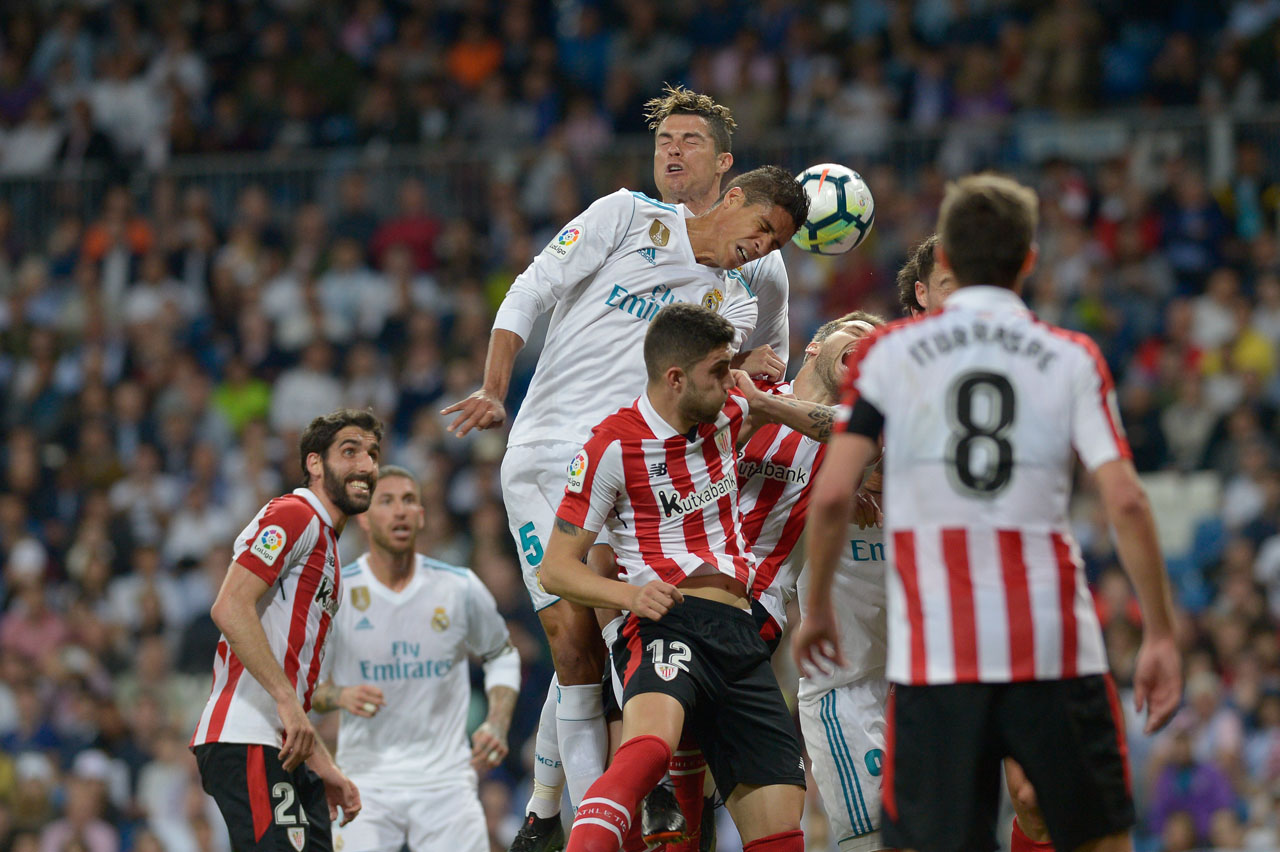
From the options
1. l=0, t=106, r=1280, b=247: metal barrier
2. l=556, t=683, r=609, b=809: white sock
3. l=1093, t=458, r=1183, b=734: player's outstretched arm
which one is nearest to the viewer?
l=1093, t=458, r=1183, b=734: player's outstretched arm

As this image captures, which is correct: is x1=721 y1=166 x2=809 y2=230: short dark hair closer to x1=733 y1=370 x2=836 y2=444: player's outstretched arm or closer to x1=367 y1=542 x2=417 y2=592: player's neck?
x1=733 y1=370 x2=836 y2=444: player's outstretched arm

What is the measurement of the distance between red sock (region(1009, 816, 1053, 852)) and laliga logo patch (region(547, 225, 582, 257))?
9.62 feet

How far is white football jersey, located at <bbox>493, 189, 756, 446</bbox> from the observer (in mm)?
6781

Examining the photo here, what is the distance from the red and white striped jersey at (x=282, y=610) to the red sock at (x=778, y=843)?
203 centimetres

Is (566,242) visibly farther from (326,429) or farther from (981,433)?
(981,433)

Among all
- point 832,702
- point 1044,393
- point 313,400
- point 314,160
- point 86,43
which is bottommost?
point 832,702

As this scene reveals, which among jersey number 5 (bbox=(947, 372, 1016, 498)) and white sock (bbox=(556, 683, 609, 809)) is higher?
jersey number 5 (bbox=(947, 372, 1016, 498))

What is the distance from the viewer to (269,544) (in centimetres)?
657

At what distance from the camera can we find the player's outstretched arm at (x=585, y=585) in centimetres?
573

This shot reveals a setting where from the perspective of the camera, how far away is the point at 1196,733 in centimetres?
1150

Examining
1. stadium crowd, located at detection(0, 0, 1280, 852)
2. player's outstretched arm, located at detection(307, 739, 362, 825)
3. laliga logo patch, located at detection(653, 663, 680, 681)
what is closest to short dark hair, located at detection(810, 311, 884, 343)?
laliga logo patch, located at detection(653, 663, 680, 681)

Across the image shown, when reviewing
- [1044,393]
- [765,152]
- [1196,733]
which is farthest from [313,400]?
[1044,393]

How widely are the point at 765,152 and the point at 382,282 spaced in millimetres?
4148

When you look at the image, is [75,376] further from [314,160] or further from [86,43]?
[86,43]
